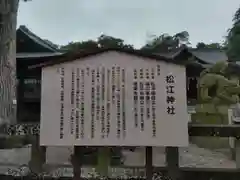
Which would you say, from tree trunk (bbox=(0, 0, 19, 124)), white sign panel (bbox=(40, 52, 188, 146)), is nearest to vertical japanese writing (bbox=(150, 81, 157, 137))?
white sign panel (bbox=(40, 52, 188, 146))

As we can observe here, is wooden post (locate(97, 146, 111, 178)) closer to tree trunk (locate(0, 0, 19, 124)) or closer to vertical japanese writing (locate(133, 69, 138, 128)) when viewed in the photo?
vertical japanese writing (locate(133, 69, 138, 128))

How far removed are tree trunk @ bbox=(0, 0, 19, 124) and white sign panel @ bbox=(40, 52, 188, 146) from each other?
8263 millimetres

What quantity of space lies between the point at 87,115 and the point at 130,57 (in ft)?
2.47

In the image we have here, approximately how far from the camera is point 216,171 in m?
3.95

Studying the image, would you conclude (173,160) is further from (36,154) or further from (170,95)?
(36,154)

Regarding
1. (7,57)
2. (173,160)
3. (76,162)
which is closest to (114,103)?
(76,162)

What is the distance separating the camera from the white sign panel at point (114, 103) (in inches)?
121

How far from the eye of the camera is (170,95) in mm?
3105

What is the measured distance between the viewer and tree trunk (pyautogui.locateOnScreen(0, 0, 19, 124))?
1094cm

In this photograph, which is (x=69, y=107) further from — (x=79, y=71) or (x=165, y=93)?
(x=165, y=93)

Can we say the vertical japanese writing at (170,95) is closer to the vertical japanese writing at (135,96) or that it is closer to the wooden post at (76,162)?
the vertical japanese writing at (135,96)

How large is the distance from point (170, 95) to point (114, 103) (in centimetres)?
58

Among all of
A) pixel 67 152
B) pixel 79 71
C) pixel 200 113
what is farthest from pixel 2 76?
pixel 79 71

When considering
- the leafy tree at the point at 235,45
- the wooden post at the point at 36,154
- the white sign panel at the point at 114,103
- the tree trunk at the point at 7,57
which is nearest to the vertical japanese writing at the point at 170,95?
the white sign panel at the point at 114,103
